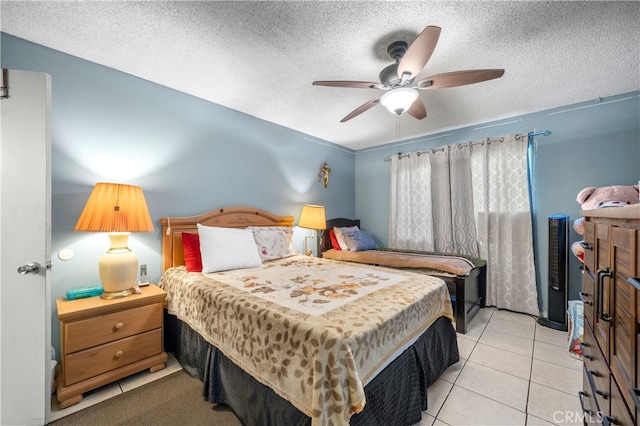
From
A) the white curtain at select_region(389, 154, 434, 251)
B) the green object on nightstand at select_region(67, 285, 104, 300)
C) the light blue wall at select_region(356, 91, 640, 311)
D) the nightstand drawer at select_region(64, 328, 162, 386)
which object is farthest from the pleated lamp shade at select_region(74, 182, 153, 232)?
the light blue wall at select_region(356, 91, 640, 311)

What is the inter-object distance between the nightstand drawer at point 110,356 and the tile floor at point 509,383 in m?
1.98

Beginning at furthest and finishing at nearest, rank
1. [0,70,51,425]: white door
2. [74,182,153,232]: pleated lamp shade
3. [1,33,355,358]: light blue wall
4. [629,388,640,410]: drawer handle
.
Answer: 1. [1,33,355,358]: light blue wall
2. [74,182,153,232]: pleated lamp shade
3. [0,70,51,425]: white door
4. [629,388,640,410]: drawer handle

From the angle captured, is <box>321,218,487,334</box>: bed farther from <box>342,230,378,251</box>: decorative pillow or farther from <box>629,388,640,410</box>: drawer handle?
<box>629,388,640,410</box>: drawer handle

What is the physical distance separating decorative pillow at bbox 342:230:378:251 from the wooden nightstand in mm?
2419

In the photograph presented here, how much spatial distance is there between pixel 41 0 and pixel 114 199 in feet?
3.95

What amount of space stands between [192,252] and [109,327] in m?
0.75

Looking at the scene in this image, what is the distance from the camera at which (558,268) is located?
265 centimetres

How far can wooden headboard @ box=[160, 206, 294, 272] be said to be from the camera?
238cm

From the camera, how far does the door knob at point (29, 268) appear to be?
139 centimetres

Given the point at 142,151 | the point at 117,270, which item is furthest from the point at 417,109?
the point at 117,270

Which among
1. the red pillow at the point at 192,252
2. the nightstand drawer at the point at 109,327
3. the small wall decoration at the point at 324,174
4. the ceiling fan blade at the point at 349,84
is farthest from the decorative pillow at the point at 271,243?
the ceiling fan blade at the point at 349,84

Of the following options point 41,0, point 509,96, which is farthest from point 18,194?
point 509,96

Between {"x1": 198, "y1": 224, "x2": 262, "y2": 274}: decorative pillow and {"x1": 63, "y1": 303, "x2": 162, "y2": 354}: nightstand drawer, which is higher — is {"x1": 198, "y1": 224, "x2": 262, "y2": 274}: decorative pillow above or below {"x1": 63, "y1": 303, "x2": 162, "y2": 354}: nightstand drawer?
above

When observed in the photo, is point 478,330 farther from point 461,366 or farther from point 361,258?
point 361,258
